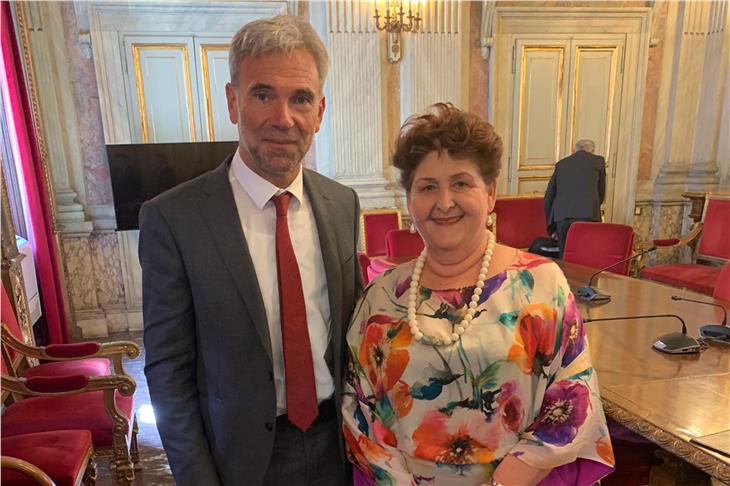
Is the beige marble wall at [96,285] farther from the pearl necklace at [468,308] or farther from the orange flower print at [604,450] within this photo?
Answer: the orange flower print at [604,450]

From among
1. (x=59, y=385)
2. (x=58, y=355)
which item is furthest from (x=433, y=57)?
(x=59, y=385)

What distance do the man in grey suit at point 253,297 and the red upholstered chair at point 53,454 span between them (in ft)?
3.09

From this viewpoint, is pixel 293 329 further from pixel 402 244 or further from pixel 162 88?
pixel 162 88

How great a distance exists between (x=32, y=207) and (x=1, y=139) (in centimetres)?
53

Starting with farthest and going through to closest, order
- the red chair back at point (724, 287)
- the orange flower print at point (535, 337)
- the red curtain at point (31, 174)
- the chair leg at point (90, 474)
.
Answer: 1. the red curtain at point (31, 174)
2. the red chair back at point (724, 287)
3. the chair leg at point (90, 474)
4. the orange flower print at point (535, 337)

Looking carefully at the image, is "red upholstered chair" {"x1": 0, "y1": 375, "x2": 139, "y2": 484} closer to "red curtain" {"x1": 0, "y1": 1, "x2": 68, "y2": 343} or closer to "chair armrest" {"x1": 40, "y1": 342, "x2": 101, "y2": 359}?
"chair armrest" {"x1": 40, "y1": 342, "x2": 101, "y2": 359}

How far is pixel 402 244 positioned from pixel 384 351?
2426 millimetres

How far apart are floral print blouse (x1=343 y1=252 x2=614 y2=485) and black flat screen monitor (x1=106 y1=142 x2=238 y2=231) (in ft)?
12.1

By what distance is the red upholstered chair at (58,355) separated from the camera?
2.46 m

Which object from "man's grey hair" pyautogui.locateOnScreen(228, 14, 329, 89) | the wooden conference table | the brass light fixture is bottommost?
the wooden conference table

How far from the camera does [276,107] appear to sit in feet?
3.52

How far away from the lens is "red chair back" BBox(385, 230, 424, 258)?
3492mm

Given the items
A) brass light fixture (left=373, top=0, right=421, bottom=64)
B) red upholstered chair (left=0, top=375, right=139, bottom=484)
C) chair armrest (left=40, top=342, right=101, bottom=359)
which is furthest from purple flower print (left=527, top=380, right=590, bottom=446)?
brass light fixture (left=373, top=0, right=421, bottom=64)

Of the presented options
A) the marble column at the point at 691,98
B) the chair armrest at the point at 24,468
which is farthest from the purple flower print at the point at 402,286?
the marble column at the point at 691,98
